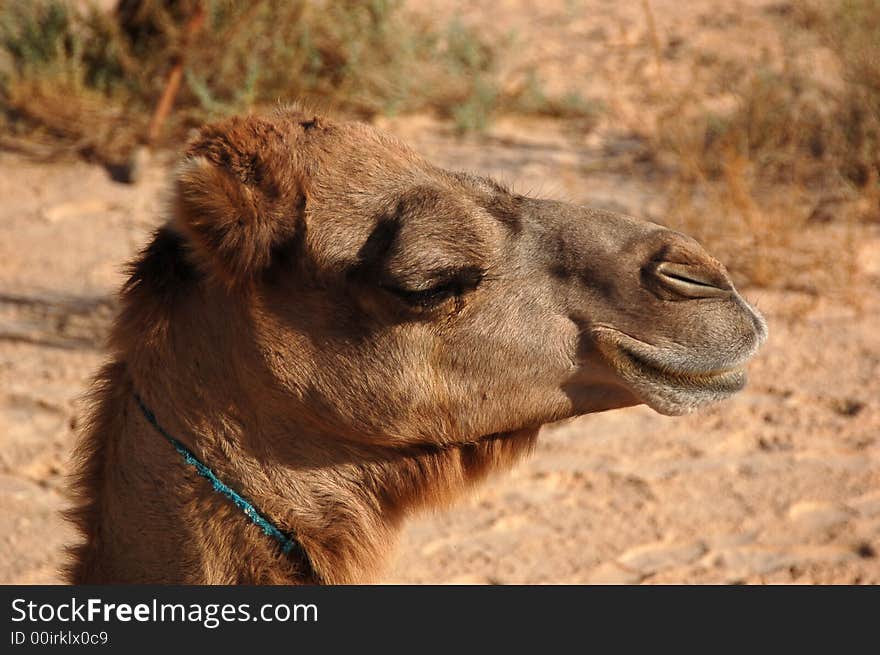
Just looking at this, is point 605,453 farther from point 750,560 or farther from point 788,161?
point 788,161

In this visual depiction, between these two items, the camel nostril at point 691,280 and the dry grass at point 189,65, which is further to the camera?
the dry grass at point 189,65

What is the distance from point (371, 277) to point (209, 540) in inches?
28.0

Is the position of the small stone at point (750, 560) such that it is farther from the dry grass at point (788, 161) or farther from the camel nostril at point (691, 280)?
the dry grass at point (788, 161)

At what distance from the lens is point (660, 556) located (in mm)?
5113

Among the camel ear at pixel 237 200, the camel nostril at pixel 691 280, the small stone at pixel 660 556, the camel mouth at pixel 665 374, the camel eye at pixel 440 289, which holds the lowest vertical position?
the small stone at pixel 660 556

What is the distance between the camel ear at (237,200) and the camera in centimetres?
292

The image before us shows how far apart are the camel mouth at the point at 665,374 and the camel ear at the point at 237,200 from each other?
2.62ft

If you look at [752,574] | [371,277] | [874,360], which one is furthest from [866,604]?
[874,360]

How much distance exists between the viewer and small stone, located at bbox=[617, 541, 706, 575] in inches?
199

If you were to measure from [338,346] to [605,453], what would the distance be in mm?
3082

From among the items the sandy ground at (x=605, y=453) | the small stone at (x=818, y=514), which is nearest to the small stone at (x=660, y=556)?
the sandy ground at (x=605, y=453)

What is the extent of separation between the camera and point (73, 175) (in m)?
8.39

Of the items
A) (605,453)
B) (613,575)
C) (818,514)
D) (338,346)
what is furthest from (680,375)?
(605,453)

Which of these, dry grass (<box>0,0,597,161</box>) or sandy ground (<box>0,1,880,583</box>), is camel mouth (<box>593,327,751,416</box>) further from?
dry grass (<box>0,0,597,161</box>)
